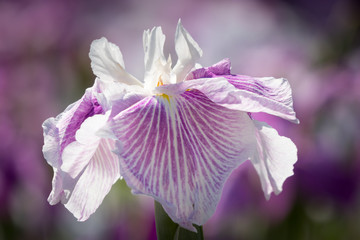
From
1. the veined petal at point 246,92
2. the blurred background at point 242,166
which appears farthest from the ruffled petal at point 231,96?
the blurred background at point 242,166

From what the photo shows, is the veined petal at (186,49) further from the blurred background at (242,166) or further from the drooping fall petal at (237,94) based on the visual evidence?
the blurred background at (242,166)

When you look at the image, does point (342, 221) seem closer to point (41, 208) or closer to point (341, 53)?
point (341, 53)

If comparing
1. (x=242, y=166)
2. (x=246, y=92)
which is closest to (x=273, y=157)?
(x=246, y=92)

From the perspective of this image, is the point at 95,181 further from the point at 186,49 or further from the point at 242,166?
the point at 242,166

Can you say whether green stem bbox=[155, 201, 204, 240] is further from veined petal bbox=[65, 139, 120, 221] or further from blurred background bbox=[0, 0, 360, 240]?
blurred background bbox=[0, 0, 360, 240]

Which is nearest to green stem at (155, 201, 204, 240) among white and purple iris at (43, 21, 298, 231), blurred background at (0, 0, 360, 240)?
white and purple iris at (43, 21, 298, 231)

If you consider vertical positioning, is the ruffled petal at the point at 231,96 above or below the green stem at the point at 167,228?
above
